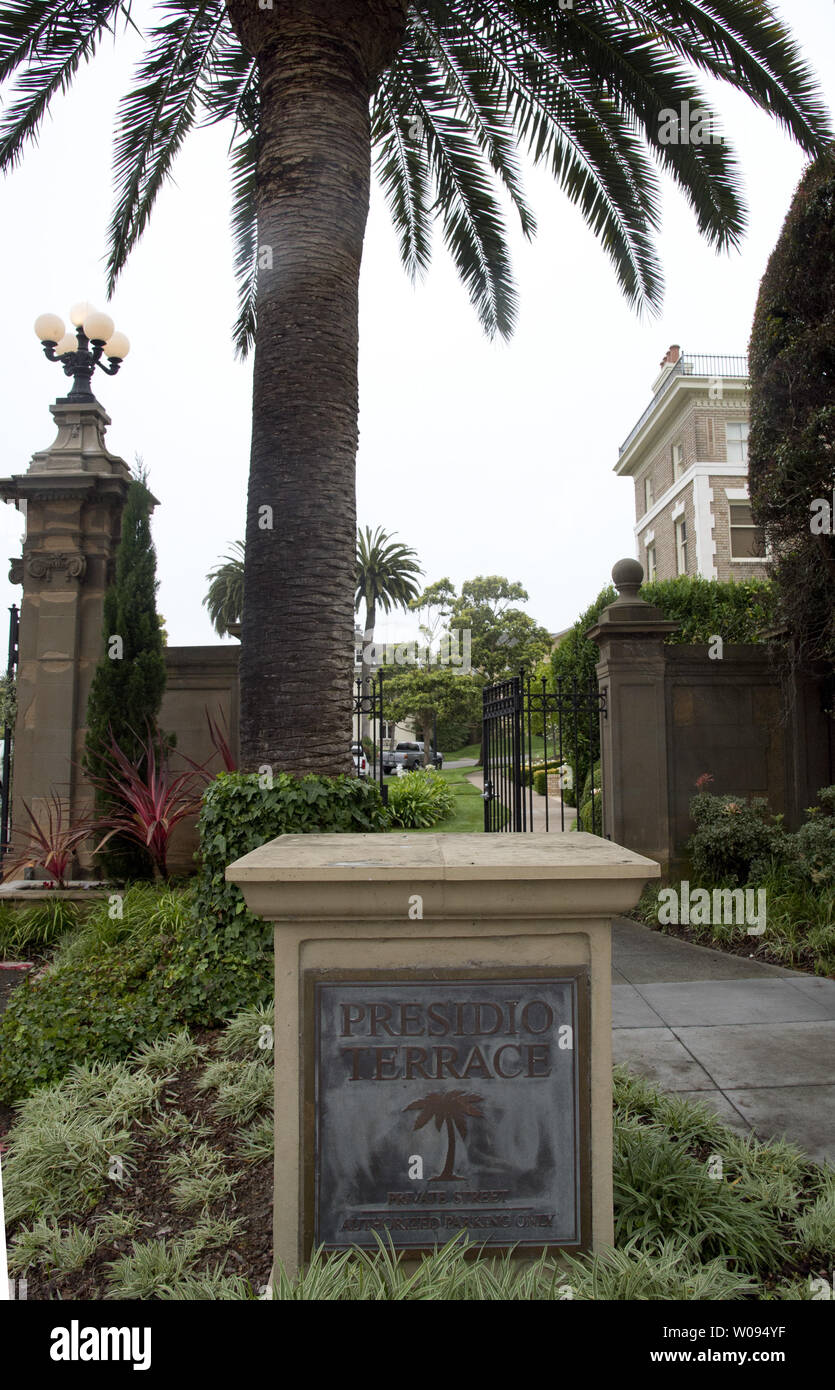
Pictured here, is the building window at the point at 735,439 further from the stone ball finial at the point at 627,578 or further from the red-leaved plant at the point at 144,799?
the red-leaved plant at the point at 144,799

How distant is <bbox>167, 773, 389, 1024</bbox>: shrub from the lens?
4660 mm

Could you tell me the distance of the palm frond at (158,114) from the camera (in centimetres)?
734

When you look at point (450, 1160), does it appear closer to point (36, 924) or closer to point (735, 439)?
point (36, 924)

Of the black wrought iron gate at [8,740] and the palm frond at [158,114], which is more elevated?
the palm frond at [158,114]

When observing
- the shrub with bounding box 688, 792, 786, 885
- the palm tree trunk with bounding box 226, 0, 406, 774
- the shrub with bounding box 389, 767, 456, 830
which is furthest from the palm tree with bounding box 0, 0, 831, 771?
the shrub with bounding box 389, 767, 456, 830

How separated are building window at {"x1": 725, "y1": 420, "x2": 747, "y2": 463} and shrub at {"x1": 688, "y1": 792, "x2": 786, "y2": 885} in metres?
21.9

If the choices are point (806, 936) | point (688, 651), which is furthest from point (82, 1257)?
point (688, 651)

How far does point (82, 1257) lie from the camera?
2.65 metres

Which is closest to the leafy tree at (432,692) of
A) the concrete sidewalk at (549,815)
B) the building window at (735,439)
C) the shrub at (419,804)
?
the concrete sidewalk at (549,815)

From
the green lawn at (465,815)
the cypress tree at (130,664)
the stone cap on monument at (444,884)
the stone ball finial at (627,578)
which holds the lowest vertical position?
the green lawn at (465,815)

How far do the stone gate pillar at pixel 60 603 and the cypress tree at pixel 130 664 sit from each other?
56cm

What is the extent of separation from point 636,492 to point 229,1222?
34.6m

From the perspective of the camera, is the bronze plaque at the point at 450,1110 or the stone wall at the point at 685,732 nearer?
the bronze plaque at the point at 450,1110

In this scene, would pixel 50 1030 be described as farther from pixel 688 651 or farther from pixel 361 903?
pixel 688 651
